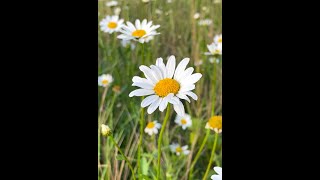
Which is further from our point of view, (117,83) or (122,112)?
(117,83)

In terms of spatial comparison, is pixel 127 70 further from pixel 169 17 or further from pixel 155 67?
pixel 155 67

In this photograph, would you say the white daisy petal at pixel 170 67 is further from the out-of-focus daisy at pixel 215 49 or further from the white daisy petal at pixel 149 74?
the out-of-focus daisy at pixel 215 49

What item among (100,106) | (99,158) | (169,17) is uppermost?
(169,17)

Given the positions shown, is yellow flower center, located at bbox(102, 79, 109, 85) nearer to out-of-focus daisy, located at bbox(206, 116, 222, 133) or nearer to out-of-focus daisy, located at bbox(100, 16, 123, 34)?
out-of-focus daisy, located at bbox(100, 16, 123, 34)

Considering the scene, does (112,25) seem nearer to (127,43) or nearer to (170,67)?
(127,43)

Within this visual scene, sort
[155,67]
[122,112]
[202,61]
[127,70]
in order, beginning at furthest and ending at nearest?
[202,61] < [127,70] < [122,112] < [155,67]

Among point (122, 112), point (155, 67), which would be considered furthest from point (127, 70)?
point (155, 67)

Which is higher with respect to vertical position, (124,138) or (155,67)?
(155,67)

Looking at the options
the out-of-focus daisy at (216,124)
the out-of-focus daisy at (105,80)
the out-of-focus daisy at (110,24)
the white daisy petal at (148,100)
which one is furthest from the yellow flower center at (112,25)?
the white daisy petal at (148,100)
